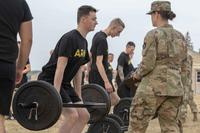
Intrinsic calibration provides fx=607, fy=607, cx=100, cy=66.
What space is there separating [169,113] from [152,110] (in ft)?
0.74

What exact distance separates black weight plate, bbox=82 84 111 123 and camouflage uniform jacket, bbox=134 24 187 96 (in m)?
1.63

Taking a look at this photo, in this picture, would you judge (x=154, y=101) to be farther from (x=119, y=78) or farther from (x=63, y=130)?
(x=119, y=78)

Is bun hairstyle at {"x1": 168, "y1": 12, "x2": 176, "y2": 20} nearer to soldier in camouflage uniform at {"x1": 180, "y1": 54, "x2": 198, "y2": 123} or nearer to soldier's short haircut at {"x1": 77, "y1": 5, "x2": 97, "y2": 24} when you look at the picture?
soldier in camouflage uniform at {"x1": 180, "y1": 54, "x2": 198, "y2": 123}

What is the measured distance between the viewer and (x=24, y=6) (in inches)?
202

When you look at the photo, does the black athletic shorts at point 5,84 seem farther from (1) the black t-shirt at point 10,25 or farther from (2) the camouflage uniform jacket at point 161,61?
(2) the camouflage uniform jacket at point 161,61

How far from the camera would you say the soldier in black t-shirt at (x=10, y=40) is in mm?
4898

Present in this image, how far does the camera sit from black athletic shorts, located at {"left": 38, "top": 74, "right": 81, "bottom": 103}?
7484 mm

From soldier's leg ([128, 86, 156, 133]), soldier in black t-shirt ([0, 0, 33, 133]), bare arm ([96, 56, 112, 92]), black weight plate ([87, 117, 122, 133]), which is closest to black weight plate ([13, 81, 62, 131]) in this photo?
soldier's leg ([128, 86, 156, 133])

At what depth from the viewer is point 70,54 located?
7.24 meters

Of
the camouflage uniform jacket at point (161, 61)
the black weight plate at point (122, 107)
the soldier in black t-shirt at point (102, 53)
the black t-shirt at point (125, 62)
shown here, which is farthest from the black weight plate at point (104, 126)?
the black t-shirt at point (125, 62)

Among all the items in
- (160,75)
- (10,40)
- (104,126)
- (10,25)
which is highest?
(10,25)

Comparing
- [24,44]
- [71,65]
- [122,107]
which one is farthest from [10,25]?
[122,107]

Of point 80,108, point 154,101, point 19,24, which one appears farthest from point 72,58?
point 19,24

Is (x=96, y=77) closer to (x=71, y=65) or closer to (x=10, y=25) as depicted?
(x=71, y=65)
